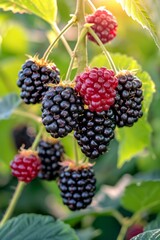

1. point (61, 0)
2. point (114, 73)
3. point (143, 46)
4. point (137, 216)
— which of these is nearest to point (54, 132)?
point (114, 73)

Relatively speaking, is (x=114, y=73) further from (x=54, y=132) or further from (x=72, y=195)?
(x=72, y=195)

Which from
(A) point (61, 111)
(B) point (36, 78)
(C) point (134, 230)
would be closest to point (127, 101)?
(A) point (61, 111)

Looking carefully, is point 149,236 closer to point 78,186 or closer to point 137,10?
point 78,186

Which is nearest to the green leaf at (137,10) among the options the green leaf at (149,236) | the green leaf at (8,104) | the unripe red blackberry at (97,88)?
the unripe red blackberry at (97,88)

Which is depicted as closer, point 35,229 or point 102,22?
point 102,22

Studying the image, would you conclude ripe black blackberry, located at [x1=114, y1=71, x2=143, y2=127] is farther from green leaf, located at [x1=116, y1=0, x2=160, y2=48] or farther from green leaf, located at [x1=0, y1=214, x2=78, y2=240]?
green leaf, located at [x1=0, y1=214, x2=78, y2=240]

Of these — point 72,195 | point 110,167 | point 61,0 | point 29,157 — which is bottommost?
point 110,167
